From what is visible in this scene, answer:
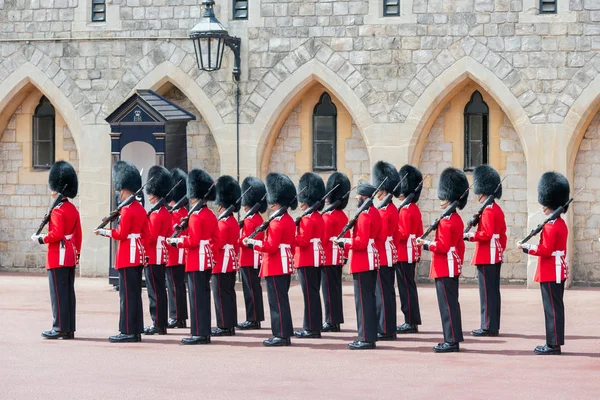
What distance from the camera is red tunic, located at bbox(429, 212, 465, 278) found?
941cm

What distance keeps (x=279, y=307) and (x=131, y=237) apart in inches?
45.2

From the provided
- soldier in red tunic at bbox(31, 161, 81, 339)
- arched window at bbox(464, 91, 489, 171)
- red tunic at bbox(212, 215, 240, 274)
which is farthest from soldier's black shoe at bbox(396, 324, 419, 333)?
arched window at bbox(464, 91, 489, 171)

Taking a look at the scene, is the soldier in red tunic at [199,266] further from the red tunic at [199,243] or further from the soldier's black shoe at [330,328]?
the soldier's black shoe at [330,328]

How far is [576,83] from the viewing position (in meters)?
13.9

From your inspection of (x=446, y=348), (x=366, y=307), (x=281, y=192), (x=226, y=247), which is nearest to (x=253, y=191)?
(x=226, y=247)

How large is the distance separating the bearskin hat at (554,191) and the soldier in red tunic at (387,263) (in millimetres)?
1190

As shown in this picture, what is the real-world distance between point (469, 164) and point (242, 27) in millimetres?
2718

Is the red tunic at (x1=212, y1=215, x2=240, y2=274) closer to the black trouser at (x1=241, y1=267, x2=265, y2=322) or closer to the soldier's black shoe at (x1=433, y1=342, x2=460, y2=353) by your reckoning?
the black trouser at (x1=241, y1=267, x2=265, y2=322)

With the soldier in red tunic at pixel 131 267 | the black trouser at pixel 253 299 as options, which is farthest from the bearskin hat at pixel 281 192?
the black trouser at pixel 253 299

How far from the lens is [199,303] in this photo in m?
9.74

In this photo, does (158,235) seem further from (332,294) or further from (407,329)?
(407,329)

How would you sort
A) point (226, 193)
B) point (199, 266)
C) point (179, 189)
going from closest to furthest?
point (199, 266) < point (226, 193) < point (179, 189)

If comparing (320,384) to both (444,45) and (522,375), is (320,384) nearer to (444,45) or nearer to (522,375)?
(522,375)

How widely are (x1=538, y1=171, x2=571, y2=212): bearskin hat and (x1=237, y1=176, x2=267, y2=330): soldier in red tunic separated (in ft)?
7.19
